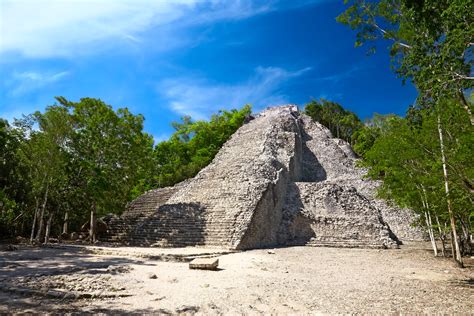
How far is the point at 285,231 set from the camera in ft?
60.2

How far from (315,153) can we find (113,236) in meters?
22.1

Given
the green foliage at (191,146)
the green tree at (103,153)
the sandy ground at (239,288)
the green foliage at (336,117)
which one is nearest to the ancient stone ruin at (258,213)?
the green tree at (103,153)

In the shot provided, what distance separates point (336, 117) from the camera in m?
48.3

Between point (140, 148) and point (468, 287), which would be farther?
point (140, 148)

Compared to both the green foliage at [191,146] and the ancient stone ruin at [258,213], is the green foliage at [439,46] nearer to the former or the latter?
the ancient stone ruin at [258,213]

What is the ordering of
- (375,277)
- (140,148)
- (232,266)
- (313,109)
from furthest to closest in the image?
1. (313,109)
2. (140,148)
3. (232,266)
4. (375,277)

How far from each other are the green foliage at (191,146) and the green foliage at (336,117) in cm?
1309

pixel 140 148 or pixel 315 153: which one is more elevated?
pixel 315 153

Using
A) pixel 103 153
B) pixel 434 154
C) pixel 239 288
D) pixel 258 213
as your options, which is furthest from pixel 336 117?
pixel 239 288

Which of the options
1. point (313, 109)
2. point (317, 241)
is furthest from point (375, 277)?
point (313, 109)

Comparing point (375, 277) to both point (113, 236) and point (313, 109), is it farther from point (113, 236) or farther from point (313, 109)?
point (313, 109)

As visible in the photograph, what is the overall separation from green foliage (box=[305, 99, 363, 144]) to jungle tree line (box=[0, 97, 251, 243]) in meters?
35.6

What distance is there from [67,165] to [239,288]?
46.8ft

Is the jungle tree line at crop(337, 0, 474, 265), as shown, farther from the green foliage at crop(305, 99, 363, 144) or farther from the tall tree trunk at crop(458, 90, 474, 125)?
the green foliage at crop(305, 99, 363, 144)
